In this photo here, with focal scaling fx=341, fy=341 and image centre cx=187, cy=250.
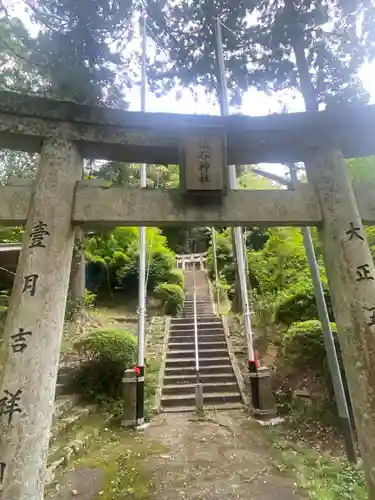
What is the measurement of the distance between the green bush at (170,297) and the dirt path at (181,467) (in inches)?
282

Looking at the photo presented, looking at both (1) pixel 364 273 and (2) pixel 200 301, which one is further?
(2) pixel 200 301

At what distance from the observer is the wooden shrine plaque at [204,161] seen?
324 cm

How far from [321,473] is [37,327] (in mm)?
3709

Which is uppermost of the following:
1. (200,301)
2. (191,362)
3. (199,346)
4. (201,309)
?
(200,301)

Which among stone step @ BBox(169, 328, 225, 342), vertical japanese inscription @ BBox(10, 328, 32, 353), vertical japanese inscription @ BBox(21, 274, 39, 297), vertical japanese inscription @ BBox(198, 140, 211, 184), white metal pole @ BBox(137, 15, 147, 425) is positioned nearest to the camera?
vertical japanese inscription @ BBox(10, 328, 32, 353)

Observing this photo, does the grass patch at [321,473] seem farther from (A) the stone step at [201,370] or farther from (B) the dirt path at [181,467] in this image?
(A) the stone step at [201,370]

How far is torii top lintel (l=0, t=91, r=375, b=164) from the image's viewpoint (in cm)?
331

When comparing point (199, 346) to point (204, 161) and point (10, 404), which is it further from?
point (10, 404)

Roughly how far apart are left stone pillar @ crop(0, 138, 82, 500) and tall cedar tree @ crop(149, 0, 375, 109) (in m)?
5.23

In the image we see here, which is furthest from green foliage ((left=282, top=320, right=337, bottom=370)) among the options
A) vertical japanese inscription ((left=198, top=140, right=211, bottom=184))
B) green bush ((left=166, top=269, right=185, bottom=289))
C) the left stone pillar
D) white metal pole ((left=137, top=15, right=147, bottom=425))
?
green bush ((left=166, top=269, right=185, bottom=289))

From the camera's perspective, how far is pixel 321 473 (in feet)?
13.3

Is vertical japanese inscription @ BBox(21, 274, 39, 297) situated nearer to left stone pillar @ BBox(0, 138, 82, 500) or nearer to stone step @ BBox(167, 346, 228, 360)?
left stone pillar @ BBox(0, 138, 82, 500)

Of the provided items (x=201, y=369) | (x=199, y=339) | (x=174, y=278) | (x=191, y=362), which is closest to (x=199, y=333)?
(x=199, y=339)

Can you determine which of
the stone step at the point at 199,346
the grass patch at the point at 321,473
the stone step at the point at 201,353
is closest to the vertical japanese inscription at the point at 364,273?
the grass patch at the point at 321,473
